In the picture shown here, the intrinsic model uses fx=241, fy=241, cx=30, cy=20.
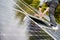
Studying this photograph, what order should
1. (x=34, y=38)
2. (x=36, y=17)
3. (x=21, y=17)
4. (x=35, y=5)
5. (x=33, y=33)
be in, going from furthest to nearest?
(x=35, y=5)
(x=36, y=17)
(x=21, y=17)
(x=33, y=33)
(x=34, y=38)

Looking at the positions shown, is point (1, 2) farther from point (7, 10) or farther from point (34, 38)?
point (34, 38)

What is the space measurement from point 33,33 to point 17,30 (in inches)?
25.2

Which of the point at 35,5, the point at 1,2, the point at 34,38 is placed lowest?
the point at 34,38

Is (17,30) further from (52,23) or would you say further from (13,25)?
(52,23)

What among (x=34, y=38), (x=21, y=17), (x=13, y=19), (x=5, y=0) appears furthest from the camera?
(x=5, y=0)

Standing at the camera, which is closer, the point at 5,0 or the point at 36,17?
the point at 36,17

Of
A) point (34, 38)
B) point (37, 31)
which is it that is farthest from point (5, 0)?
point (34, 38)

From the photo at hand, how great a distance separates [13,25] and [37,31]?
919mm

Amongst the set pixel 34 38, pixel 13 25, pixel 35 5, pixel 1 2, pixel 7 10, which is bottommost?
pixel 34 38

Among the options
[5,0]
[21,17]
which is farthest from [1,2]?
[21,17]

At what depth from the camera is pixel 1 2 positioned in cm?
1042

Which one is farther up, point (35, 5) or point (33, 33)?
point (35, 5)

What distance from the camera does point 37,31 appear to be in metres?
8.29

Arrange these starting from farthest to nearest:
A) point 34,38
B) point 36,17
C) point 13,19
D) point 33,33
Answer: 1. point 36,17
2. point 13,19
3. point 33,33
4. point 34,38
